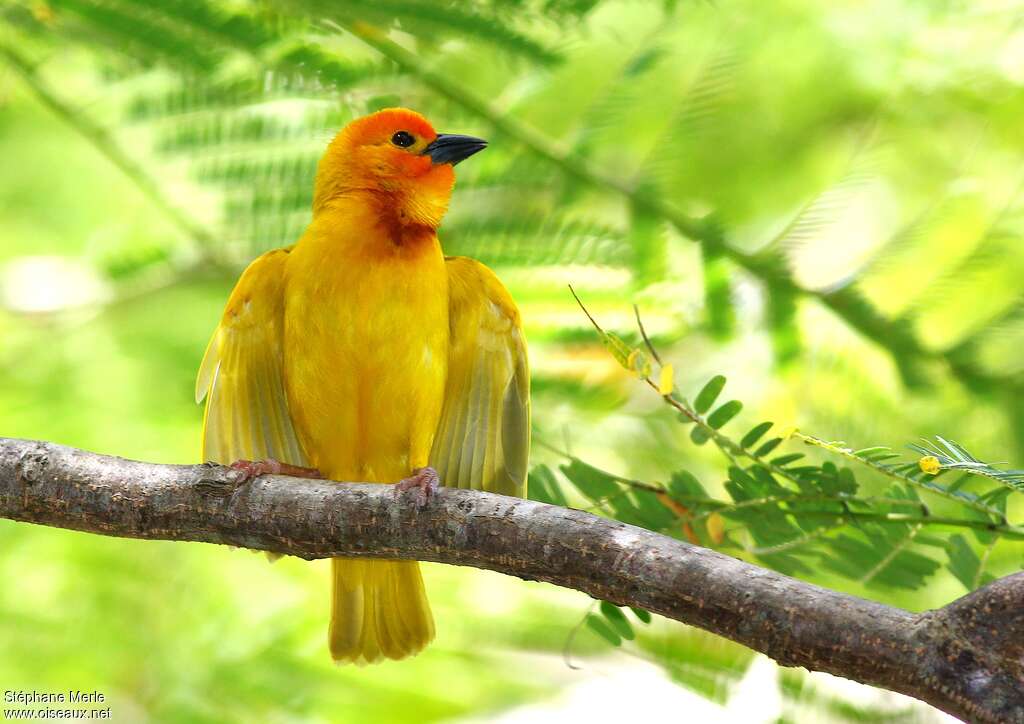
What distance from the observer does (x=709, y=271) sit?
4324 millimetres

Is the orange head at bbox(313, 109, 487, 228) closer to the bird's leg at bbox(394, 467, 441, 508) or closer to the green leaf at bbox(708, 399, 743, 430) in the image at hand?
the bird's leg at bbox(394, 467, 441, 508)

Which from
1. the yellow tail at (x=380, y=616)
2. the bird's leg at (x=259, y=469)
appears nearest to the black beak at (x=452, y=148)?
the bird's leg at (x=259, y=469)

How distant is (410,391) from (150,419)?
4.36 ft

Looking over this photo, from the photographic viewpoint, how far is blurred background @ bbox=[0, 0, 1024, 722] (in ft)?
13.9

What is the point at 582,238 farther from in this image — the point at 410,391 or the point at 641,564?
the point at 641,564

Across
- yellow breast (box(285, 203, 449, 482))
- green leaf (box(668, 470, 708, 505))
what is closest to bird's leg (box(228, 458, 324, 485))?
yellow breast (box(285, 203, 449, 482))

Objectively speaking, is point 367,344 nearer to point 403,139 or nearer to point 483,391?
point 483,391

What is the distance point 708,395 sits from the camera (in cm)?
289

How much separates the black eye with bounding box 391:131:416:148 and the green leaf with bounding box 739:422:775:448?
2.18 metres

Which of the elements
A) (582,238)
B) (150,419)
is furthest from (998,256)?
(150,419)

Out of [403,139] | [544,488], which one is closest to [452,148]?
[403,139]

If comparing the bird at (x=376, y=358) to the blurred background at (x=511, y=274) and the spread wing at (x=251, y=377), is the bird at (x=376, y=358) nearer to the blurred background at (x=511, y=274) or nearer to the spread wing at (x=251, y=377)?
the spread wing at (x=251, y=377)

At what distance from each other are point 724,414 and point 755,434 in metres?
0.09

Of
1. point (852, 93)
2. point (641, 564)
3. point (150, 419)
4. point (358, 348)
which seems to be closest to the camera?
point (641, 564)
